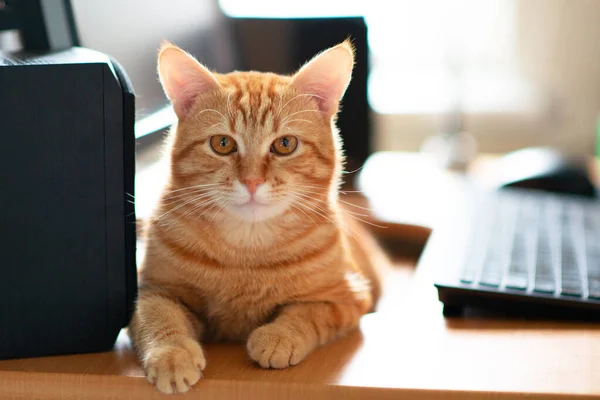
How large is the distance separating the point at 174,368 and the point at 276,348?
0.40 ft

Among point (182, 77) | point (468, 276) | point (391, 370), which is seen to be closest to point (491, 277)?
point (468, 276)

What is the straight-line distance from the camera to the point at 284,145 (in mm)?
1047

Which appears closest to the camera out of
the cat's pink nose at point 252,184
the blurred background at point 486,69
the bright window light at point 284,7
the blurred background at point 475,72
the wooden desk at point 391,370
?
the wooden desk at point 391,370

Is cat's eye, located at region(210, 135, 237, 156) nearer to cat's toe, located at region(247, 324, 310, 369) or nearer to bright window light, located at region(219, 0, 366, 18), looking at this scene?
cat's toe, located at region(247, 324, 310, 369)

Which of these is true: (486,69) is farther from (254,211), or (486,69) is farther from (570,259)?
(254,211)

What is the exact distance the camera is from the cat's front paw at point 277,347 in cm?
84

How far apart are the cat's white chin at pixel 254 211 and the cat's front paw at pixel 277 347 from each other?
0.17 metres

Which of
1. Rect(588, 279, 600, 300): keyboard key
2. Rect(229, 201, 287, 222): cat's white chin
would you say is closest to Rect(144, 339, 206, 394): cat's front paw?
Rect(229, 201, 287, 222): cat's white chin

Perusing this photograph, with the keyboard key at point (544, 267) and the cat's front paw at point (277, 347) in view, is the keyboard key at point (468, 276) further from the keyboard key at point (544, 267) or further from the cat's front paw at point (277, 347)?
the cat's front paw at point (277, 347)

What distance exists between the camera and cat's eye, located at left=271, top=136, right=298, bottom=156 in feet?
3.40

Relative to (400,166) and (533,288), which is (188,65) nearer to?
(533,288)

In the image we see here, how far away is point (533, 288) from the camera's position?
102 cm

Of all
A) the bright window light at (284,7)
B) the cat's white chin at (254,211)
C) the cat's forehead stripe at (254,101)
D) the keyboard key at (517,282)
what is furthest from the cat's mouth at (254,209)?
the bright window light at (284,7)

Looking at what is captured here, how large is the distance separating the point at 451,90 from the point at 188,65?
1.46 meters
